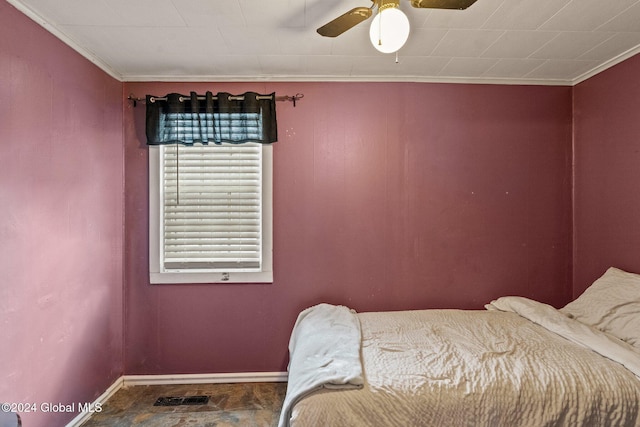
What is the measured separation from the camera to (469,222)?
2.87m

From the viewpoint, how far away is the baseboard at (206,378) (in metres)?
2.77

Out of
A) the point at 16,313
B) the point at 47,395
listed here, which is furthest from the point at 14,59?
the point at 47,395

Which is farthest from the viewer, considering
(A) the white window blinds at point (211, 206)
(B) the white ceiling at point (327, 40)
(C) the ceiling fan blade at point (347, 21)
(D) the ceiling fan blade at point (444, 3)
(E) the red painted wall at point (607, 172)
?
(A) the white window blinds at point (211, 206)

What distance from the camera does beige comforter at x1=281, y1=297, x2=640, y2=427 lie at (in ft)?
4.90

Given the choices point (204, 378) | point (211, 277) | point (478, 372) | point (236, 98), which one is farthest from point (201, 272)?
point (478, 372)

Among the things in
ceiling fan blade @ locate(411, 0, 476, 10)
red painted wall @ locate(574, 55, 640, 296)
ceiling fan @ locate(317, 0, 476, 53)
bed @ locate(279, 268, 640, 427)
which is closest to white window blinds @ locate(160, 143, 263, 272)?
bed @ locate(279, 268, 640, 427)

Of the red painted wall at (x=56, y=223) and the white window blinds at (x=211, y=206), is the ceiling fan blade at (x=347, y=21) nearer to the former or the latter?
the white window blinds at (x=211, y=206)

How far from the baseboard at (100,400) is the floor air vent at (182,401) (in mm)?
394

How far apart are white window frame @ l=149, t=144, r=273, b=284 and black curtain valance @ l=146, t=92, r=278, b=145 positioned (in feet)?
0.47

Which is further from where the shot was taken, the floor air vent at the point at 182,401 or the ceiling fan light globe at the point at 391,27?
the floor air vent at the point at 182,401

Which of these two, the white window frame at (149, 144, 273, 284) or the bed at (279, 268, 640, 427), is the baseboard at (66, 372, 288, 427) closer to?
the white window frame at (149, 144, 273, 284)

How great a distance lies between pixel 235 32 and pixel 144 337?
243cm

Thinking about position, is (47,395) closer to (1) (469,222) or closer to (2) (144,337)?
(2) (144,337)

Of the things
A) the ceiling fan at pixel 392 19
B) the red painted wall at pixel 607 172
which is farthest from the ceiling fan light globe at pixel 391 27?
the red painted wall at pixel 607 172
